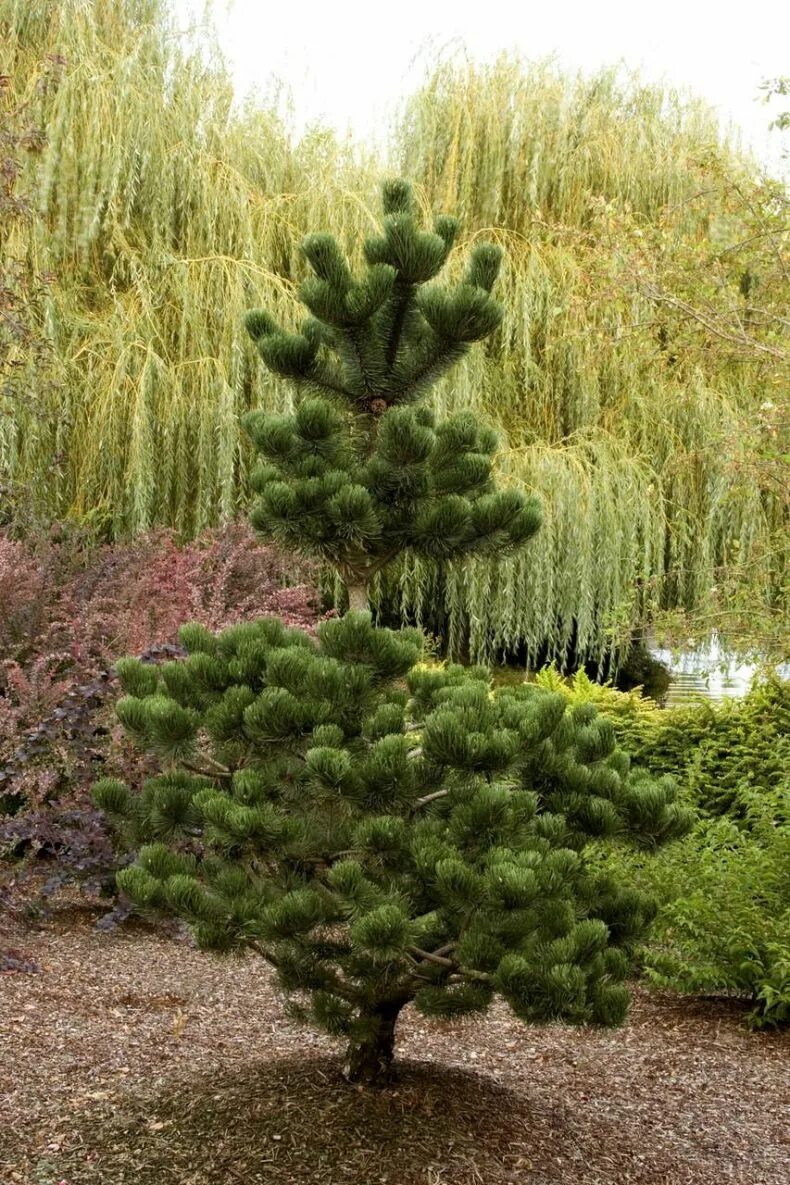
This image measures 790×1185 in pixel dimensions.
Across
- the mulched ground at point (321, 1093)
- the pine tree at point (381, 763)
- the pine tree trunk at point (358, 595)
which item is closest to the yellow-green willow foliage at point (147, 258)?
the mulched ground at point (321, 1093)

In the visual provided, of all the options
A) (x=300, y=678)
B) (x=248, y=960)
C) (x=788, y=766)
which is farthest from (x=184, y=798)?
(x=788, y=766)

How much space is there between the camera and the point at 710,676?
8656mm

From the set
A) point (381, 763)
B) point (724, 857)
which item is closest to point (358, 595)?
point (381, 763)

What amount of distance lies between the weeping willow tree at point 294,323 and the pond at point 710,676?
52 centimetres

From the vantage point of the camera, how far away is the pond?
905cm

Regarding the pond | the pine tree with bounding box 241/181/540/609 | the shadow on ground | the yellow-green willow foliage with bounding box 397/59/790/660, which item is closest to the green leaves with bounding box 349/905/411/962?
the shadow on ground

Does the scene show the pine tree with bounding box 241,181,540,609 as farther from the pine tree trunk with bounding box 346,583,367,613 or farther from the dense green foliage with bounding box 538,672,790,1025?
the dense green foliage with bounding box 538,672,790,1025

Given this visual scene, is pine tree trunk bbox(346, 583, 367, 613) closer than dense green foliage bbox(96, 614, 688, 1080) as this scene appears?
No

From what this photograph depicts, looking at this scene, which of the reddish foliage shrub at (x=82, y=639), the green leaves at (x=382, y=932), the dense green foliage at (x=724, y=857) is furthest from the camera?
the reddish foliage shrub at (x=82, y=639)

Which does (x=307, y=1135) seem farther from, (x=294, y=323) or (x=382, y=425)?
(x=294, y=323)

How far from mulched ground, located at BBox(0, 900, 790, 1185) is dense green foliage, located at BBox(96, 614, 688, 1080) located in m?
0.30

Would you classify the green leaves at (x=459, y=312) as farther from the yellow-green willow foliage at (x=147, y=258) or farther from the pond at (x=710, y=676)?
the yellow-green willow foliage at (x=147, y=258)

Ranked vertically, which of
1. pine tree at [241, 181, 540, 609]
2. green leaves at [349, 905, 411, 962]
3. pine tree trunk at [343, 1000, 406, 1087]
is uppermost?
pine tree at [241, 181, 540, 609]

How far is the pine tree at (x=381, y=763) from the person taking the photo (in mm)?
3070
